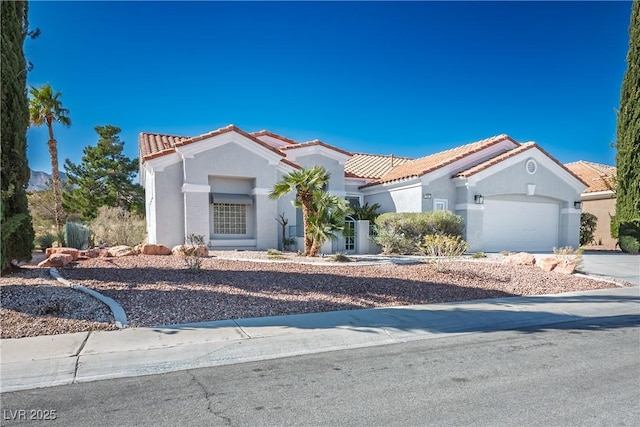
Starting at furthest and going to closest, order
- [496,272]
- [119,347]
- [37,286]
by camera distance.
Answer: [496,272], [37,286], [119,347]

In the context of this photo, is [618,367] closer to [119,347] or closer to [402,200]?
[119,347]

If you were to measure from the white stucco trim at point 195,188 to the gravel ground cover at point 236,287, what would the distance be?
364 cm

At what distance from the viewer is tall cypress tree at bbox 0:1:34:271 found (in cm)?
905

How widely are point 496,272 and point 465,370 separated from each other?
767 cm

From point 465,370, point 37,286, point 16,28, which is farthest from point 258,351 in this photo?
point 16,28

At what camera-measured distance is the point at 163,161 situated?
15891mm

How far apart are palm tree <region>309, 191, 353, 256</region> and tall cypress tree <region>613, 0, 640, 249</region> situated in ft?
54.0

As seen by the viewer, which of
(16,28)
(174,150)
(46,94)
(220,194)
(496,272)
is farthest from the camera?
(46,94)

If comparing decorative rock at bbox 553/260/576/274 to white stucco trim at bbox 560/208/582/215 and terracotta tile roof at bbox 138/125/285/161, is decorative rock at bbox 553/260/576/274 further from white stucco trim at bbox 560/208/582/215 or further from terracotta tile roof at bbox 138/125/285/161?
terracotta tile roof at bbox 138/125/285/161

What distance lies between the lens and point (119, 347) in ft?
17.3

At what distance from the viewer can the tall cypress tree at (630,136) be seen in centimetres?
1978

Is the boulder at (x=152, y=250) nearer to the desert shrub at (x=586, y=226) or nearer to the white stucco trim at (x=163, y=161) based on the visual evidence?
the white stucco trim at (x=163, y=161)

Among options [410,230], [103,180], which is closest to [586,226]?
[410,230]

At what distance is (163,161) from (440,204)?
12.7m
